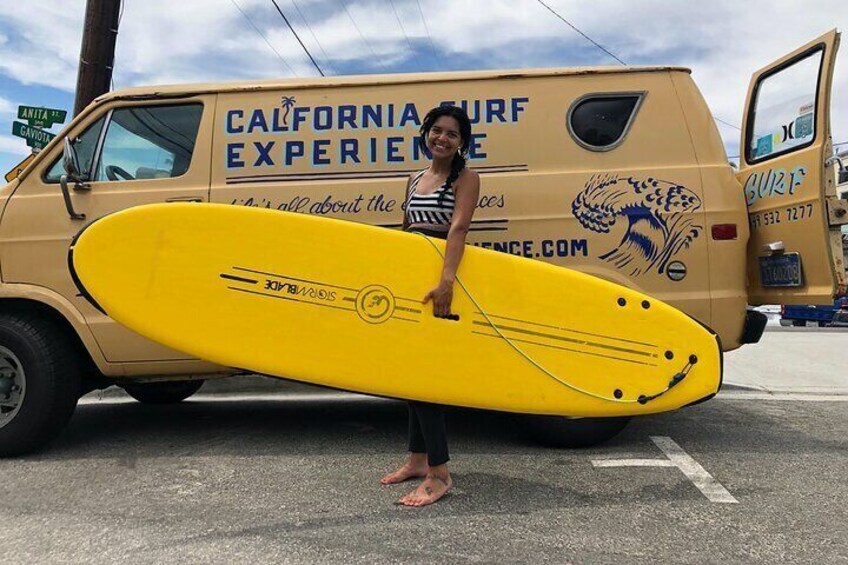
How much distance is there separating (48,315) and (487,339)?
2678mm

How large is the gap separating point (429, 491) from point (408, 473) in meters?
0.28

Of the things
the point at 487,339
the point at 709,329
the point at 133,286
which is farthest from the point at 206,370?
the point at 709,329

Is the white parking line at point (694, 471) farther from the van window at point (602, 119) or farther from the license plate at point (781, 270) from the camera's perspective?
the van window at point (602, 119)

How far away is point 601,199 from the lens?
354cm

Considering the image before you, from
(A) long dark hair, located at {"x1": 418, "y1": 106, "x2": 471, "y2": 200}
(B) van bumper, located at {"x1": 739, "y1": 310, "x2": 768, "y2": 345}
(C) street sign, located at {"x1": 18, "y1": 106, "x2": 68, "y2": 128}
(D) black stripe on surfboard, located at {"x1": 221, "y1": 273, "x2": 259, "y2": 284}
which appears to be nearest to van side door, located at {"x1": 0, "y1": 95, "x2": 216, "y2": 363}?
(D) black stripe on surfboard, located at {"x1": 221, "y1": 273, "x2": 259, "y2": 284}

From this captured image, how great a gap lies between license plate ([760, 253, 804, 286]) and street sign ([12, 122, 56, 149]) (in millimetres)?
7058

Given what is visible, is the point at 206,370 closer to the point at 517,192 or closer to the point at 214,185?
the point at 214,185

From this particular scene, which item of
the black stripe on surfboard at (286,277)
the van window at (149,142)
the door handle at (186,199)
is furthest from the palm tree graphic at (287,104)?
the black stripe on surfboard at (286,277)

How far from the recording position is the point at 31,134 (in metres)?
6.48

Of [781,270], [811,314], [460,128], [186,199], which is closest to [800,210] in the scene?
[781,270]

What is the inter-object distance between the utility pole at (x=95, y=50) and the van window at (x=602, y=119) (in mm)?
5145

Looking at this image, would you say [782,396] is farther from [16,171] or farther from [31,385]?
[16,171]

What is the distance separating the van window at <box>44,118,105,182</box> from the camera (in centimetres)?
374

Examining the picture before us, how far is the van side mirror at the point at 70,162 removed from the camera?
11.7 ft
